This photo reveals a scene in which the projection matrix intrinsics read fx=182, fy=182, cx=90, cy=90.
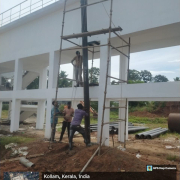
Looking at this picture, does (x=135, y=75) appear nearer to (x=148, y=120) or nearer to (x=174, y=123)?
(x=148, y=120)

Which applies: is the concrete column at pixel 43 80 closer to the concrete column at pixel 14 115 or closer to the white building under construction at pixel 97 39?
the white building under construction at pixel 97 39

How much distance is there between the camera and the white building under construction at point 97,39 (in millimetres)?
7090

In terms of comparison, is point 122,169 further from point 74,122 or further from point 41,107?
point 41,107

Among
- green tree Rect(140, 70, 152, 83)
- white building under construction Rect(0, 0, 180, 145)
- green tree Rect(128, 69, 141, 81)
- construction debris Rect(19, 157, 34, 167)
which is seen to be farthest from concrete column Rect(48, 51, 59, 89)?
green tree Rect(140, 70, 152, 83)

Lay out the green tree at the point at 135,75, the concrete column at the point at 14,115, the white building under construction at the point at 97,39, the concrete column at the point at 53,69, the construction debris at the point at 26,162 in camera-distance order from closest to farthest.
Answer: the construction debris at the point at 26,162 → the white building under construction at the point at 97,39 → the concrete column at the point at 53,69 → the concrete column at the point at 14,115 → the green tree at the point at 135,75

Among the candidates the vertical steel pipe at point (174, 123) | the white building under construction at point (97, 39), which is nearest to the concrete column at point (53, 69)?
the white building under construction at point (97, 39)

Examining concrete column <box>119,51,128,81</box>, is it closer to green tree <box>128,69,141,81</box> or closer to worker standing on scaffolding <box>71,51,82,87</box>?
worker standing on scaffolding <box>71,51,82,87</box>

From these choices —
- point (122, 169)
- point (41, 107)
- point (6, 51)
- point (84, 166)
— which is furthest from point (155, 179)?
point (6, 51)

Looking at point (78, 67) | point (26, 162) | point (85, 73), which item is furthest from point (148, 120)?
point (26, 162)

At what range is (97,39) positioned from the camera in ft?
28.2

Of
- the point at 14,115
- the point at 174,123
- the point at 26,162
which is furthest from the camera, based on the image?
the point at 174,123

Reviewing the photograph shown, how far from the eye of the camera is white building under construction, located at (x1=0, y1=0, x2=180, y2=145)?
7.09m

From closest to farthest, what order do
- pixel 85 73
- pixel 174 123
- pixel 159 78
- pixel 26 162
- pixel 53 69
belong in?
pixel 26 162 < pixel 85 73 < pixel 53 69 < pixel 174 123 < pixel 159 78

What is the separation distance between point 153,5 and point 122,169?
20.2 feet
